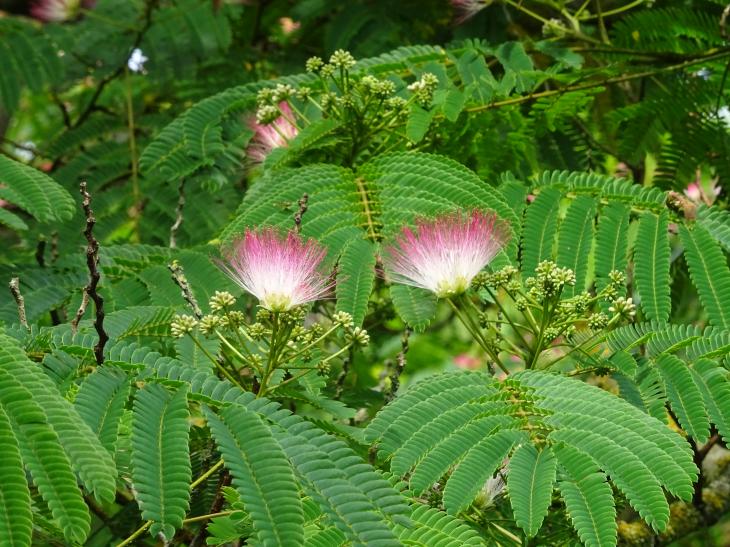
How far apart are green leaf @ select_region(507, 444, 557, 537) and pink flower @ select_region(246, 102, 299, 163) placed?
4.48ft

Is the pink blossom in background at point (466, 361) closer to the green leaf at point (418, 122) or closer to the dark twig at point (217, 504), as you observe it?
the green leaf at point (418, 122)

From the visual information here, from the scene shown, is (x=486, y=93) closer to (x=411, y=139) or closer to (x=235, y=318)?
(x=411, y=139)

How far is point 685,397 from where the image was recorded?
80.8 inches

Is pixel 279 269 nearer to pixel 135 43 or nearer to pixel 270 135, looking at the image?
pixel 270 135

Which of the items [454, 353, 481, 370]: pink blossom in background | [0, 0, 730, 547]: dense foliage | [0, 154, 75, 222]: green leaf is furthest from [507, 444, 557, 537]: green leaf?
[454, 353, 481, 370]: pink blossom in background

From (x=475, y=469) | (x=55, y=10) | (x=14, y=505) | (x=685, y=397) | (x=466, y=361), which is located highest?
(x=55, y=10)

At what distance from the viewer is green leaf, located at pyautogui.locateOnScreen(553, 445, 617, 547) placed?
1683mm

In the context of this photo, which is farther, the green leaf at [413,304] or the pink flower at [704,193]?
the pink flower at [704,193]

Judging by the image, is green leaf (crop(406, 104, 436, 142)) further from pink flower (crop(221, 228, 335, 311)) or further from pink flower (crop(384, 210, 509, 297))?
pink flower (crop(221, 228, 335, 311))

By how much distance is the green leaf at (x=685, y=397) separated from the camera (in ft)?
6.59

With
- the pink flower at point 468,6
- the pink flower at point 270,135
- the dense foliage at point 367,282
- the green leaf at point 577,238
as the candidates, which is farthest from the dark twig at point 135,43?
the green leaf at point 577,238

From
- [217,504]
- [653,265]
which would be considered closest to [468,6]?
[653,265]

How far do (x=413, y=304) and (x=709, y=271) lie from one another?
691 millimetres

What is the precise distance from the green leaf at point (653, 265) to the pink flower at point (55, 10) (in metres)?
2.70
